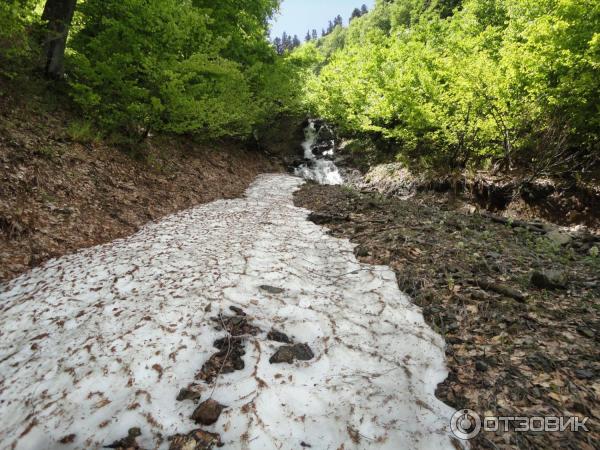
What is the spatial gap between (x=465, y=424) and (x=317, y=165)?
62.7 ft

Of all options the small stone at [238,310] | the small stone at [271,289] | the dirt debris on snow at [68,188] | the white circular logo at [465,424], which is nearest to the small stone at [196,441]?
the small stone at [238,310]

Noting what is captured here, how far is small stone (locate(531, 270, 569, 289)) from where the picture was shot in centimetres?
430

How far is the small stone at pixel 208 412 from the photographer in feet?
8.09

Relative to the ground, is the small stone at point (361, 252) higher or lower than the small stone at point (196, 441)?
higher

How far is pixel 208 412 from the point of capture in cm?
250

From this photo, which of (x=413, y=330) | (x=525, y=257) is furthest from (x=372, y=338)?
(x=525, y=257)

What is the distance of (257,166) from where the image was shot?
1870 cm

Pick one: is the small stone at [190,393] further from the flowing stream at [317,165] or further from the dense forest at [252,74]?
the flowing stream at [317,165]

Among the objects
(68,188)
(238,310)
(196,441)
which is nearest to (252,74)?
(68,188)

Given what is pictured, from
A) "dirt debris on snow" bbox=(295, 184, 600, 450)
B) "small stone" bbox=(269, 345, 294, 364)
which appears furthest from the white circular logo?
"small stone" bbox=(269, 345, 294, 364)

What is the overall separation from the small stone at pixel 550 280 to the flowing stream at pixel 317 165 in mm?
14409

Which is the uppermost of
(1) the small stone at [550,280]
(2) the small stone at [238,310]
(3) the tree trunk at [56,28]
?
(3) the tree trunk at [56,28]

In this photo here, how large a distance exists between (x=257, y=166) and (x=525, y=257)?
15204 mm

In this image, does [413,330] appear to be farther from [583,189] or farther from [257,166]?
[257,166]
